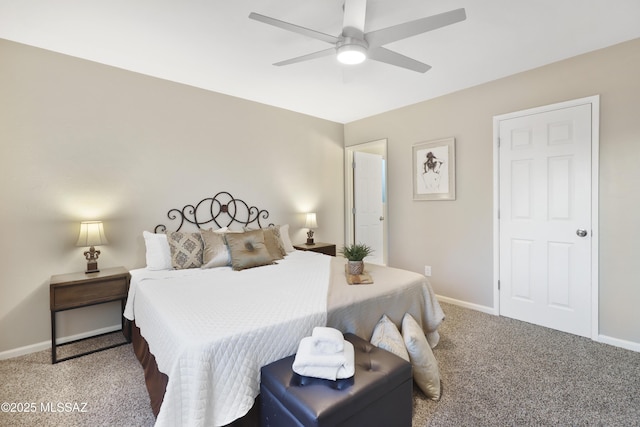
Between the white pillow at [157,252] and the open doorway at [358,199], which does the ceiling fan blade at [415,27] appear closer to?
the white pillow at [157,252]

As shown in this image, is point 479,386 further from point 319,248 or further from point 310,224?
point 310,224

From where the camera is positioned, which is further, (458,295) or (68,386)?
Result: (458,295)

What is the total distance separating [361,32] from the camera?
73.4 inches

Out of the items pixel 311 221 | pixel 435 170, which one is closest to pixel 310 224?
pixel 311 221

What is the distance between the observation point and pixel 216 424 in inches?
52.2

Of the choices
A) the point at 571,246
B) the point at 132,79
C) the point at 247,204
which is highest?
the point at 132,79

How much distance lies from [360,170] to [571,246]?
9.64ft

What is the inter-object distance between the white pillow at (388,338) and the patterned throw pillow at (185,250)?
1.73 meters

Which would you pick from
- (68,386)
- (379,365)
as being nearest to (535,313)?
(379,365)

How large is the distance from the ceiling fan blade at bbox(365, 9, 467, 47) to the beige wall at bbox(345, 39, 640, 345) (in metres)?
1.51

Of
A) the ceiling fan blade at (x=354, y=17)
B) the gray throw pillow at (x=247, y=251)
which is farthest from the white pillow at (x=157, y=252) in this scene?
the ceiling fan blade at (x=354, y=17)

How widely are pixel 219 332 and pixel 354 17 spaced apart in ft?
6.16

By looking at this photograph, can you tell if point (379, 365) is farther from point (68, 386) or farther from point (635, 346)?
point (635, 346)

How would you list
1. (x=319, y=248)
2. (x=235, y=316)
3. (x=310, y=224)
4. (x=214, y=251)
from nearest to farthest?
1. (x=235, y=316)
2. (x=214, y=251)
3. (x=319, y=248)
4. (x=310, y=224)
